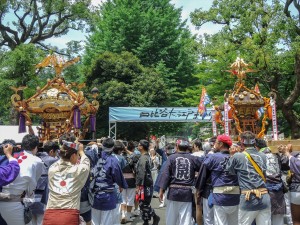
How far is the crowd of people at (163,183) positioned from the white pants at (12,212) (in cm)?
1

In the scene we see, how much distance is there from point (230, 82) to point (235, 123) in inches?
354

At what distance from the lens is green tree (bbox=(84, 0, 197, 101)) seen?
95.0ft

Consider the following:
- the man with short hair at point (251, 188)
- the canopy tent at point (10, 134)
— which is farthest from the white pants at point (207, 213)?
the canopy tent at point (10, 134)

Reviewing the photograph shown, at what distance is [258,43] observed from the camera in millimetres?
20891

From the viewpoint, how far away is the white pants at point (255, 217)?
5402mm

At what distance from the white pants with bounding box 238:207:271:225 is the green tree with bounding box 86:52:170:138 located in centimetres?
1950

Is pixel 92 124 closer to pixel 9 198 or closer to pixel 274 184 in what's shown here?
pixel 274 184

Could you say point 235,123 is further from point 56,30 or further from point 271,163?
point 56,30

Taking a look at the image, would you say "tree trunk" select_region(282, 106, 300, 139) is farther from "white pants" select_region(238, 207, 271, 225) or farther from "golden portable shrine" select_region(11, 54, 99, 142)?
"white pants" select_region(238, 207, 271, 225)

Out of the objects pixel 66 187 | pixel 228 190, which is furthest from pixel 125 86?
pixel 66 187

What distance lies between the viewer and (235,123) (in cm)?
1444

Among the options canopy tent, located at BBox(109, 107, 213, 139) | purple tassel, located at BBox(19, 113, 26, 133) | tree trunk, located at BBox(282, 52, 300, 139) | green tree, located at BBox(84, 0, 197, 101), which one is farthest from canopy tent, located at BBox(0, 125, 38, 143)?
green tree, located at BBox(84, 0, 197, 101)

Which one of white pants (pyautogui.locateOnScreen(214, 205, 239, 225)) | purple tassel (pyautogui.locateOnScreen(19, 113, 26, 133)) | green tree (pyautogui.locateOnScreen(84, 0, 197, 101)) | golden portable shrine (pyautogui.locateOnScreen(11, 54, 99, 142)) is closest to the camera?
white pants (pyautogui.locateOnScreen(214, 205, 239, 225))

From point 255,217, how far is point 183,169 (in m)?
1.42
